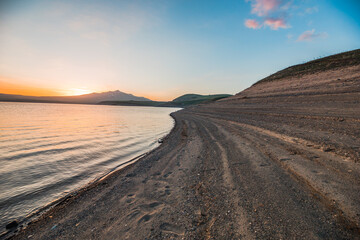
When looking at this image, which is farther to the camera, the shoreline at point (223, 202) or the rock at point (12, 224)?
the rock at point (12, 224)

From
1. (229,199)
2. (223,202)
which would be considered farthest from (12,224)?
(229,199)

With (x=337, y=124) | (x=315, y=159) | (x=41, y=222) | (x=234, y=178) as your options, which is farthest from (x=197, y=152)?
(x=337, y=124)

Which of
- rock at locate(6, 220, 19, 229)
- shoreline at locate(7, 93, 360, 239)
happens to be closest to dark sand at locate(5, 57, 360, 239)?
shoreline at locate(7, 93, 360, 239)

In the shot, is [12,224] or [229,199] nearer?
[12,224]

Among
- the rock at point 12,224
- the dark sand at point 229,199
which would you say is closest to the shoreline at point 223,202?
the dark sand at point 229,199

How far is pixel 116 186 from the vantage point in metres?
6.10

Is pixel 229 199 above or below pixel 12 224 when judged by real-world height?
above

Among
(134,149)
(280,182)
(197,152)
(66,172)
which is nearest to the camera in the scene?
(280,182)

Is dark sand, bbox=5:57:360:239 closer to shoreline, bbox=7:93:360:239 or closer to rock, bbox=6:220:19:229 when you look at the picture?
shoreline, bbox=7:93:360:239

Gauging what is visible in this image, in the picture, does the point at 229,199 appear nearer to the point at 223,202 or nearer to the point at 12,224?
the point at 223,202

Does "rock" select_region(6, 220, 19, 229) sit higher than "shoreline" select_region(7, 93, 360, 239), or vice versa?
"shoreline" select_region(7, 93, 360, 239)

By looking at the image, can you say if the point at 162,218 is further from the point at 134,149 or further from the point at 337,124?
the point at 337,124

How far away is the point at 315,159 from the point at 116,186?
849cm

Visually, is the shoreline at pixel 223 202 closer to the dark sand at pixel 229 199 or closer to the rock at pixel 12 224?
the dark sand at pixel 229 199
